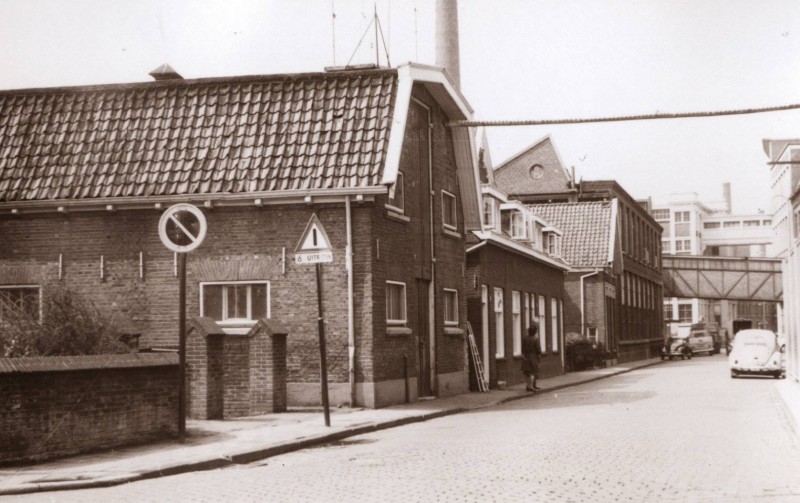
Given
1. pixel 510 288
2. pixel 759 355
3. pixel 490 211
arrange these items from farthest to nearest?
pixel 759 355 < pixel 510 288 < pixel 490 211

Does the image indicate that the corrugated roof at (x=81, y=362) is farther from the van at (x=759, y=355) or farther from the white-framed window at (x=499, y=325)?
the van at (x=759, y=355)

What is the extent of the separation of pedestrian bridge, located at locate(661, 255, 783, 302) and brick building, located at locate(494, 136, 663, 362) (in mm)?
3383

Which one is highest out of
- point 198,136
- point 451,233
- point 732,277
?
point 198,136

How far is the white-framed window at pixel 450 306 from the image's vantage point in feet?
78.8

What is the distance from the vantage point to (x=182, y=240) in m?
13.5

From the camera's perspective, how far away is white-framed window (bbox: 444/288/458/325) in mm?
24031

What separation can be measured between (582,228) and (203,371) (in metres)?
35.6

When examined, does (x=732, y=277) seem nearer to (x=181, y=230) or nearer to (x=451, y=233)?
(x=451, y=233)

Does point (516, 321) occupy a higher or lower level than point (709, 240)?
lower

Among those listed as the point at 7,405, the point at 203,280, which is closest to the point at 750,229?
the point at 203,280

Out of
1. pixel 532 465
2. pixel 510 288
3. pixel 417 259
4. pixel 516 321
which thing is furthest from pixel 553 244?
pixel 532 465

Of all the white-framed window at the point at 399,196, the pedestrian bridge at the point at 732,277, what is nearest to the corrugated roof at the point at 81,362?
the white-framed window at the point at 399,196

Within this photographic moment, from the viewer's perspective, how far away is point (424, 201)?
2256cm

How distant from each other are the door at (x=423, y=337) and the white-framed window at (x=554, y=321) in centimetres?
1504
